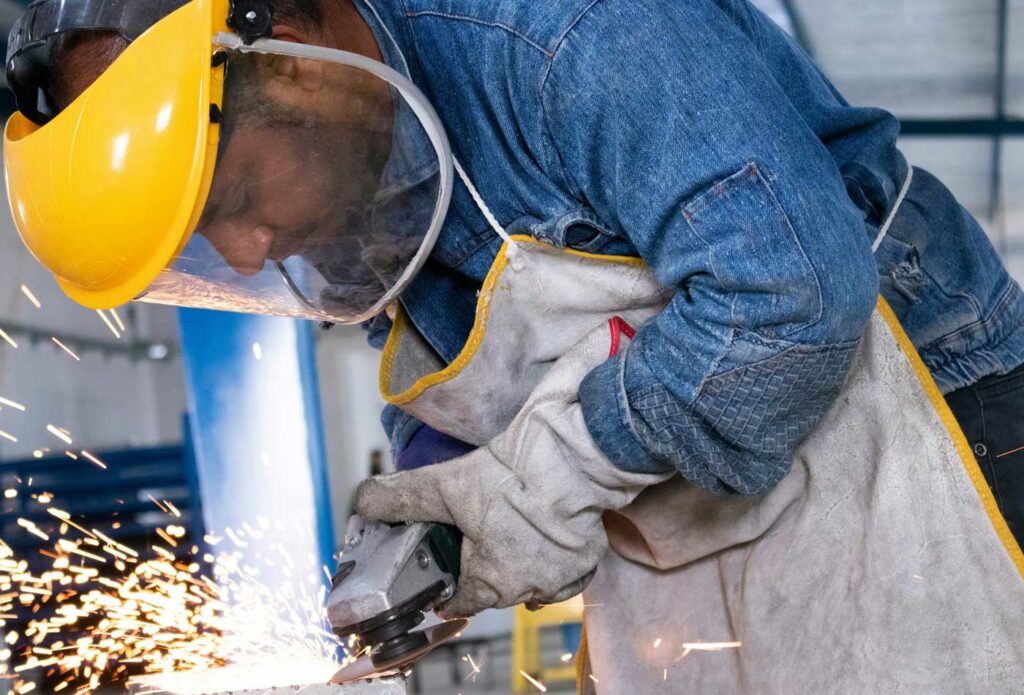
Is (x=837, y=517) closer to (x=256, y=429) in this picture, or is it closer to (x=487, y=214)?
Result: (x=487, y=214)

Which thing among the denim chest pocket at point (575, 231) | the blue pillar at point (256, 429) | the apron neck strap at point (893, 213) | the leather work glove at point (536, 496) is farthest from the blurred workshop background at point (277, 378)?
the apron neck strap at point (893, 213)

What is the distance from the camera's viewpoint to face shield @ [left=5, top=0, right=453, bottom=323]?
1.11 meters

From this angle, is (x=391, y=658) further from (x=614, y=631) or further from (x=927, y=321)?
(x=927, y=321)

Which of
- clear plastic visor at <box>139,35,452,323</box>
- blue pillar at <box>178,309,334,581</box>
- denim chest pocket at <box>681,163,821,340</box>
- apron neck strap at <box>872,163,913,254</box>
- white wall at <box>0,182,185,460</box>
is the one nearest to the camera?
denim chest pocket at <box>681,163,821,340</box>

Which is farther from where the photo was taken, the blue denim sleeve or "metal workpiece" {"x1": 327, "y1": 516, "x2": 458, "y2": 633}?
"metal workpiece" {"x1": 327, "y1": 516, "x2": 458, "y2": 633}

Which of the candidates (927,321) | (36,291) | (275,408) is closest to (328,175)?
(927,321)

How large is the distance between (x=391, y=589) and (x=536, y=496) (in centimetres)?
21

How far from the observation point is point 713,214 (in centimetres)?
105

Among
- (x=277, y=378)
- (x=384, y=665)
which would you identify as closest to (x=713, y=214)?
(x=384, y=665)

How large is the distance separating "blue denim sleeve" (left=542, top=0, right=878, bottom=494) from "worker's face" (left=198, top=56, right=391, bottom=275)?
0.24m

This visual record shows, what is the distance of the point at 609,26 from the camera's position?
42.1 inches

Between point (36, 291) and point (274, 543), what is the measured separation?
580 cm

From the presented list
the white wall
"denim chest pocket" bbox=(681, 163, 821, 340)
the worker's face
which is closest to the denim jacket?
"denim chest pocket" bbox=(681, 163, 821, 340)

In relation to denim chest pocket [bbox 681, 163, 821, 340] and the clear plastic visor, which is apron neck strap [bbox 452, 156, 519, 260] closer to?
the clear plastic visor
